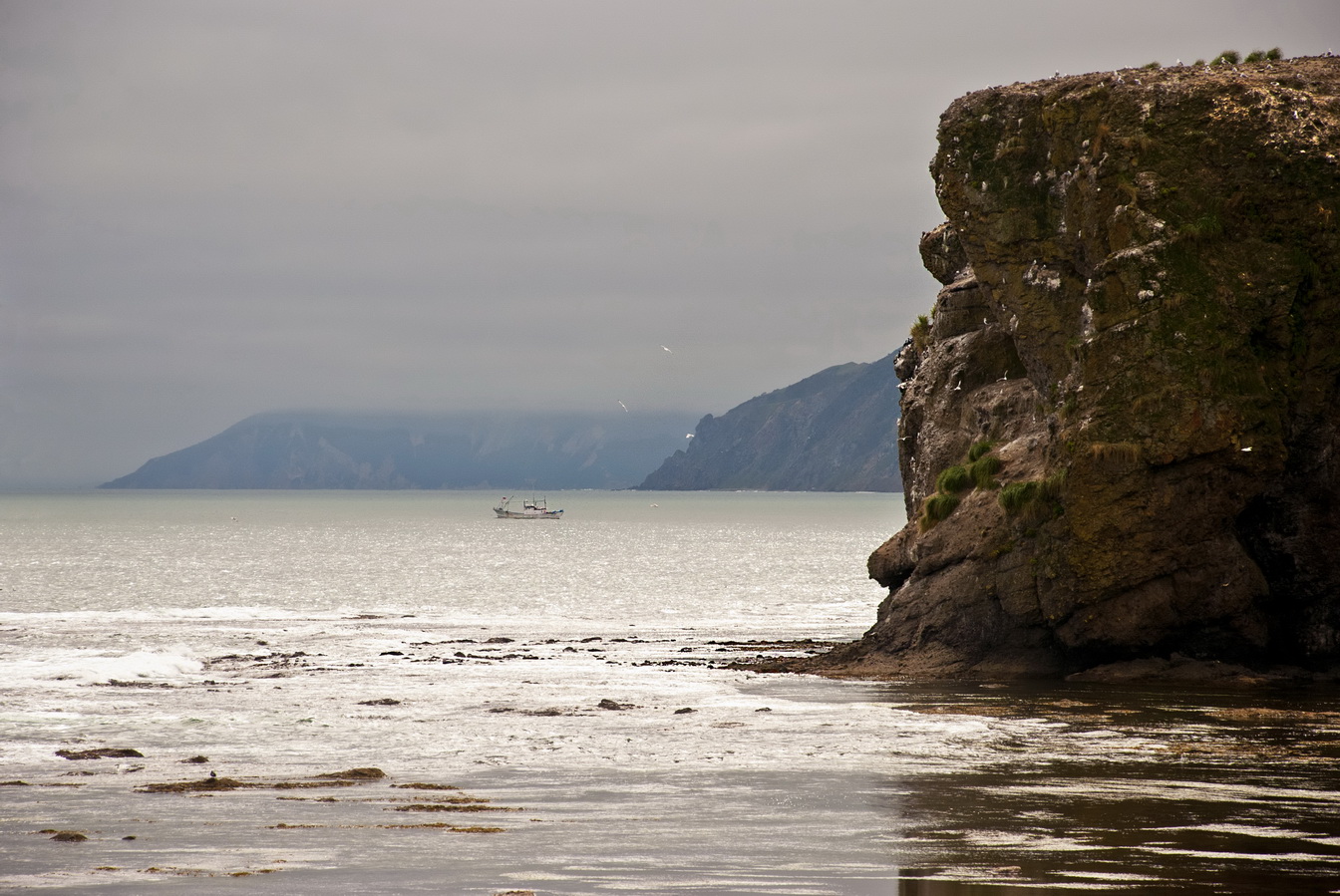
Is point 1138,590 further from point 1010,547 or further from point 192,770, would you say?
point 192,770

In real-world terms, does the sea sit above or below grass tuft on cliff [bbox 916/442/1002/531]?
below

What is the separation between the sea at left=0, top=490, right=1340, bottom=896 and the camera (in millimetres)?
13414

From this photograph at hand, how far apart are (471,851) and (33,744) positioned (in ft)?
36.4

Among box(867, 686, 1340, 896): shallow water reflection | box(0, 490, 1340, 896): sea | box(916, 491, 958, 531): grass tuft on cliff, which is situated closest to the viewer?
box(867, 686, 1340, 896): shallow water reflection

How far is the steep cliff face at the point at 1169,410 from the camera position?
28750mm

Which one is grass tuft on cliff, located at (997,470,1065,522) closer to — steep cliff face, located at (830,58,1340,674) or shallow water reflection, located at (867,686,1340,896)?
steep cliff face, located at (830,58,1340,674)

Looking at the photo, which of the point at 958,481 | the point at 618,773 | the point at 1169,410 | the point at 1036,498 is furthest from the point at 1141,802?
the point at 958,481

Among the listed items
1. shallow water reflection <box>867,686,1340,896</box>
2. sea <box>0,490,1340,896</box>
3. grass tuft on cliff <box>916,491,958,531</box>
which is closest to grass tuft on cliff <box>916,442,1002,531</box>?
grass tuft on cliff <box>916,491,958,531</box>

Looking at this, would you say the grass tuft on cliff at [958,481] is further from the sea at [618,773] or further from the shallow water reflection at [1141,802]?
the shallow water reflection at [1141,802]

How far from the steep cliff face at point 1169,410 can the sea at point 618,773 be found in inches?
81.0

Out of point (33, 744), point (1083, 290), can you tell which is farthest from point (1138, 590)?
point (33, 744)

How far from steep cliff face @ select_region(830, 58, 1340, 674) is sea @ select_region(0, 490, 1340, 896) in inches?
81.0

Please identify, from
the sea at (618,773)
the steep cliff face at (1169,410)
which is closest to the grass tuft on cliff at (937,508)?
the steep cliff face at (1169,410)

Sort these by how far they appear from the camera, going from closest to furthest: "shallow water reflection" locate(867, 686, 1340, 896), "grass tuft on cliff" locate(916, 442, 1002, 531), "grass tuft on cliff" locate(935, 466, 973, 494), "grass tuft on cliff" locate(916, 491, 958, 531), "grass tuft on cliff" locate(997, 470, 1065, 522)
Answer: "shallow water reflection" locate(867, 686, 1340, 896), "grass tuft on cliff" locate(997, 470, 1065, 522), "grass tuft on cliff" locate(916, 442, 1002, 531), "grass tuft on cliff" locate(916, 491, 958, 531), "grass tuft on cliff" locate(935, 466, 973, 494)
